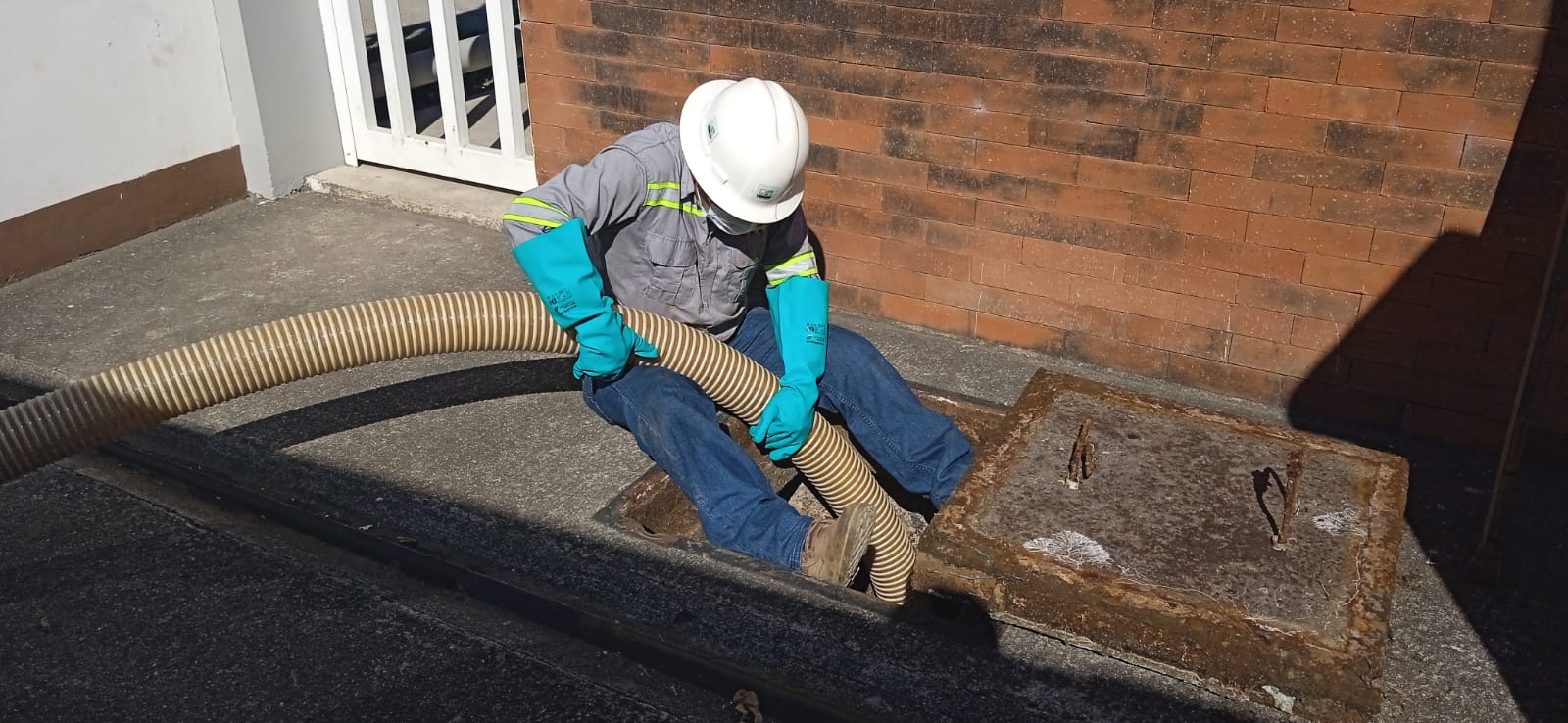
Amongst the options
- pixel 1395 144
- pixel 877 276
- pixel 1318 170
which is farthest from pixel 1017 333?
pixel 1395 144

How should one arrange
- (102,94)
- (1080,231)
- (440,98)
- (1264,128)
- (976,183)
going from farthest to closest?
1. (440,98)
2. (102,94)
3. (976,183)
4. (1080,231)
5. (1264,128)

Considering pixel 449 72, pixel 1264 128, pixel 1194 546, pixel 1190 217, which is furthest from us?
pixel 449 72

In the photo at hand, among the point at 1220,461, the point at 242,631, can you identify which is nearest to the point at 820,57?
the point at 1220,461

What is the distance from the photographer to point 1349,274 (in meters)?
3.89

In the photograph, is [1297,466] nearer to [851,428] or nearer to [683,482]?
[851,428]

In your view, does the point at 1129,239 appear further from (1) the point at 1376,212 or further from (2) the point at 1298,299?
(1) the point at 1376,212

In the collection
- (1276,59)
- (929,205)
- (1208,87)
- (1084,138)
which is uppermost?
(1276,59)

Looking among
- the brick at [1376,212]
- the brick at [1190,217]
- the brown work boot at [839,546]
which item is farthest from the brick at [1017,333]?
the brown work boot at [839,546]

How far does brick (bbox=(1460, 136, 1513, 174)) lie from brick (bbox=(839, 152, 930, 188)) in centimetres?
174

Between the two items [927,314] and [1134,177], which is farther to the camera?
[927,314]

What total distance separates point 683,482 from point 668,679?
635 mm

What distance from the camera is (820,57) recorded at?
14.6 ft

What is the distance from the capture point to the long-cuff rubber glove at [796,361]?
3461 mm

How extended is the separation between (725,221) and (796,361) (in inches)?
18.8
